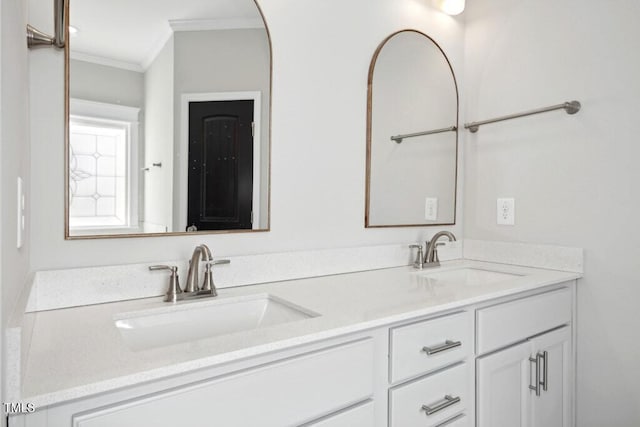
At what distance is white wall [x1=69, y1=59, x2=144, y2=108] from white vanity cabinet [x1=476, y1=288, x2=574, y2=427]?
1.33 m

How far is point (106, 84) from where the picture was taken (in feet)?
3.92

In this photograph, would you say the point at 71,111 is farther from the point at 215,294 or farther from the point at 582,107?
the point at 582,107

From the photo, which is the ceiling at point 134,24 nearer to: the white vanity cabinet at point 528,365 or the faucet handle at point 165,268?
the faucet handle at point 165,268

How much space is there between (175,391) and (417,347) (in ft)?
2.27

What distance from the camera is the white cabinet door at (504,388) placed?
1358mm

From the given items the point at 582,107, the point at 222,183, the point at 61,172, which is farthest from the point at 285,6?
the point at 582,107

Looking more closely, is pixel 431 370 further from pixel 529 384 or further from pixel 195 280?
pixel 195 280

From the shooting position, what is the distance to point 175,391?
768mm

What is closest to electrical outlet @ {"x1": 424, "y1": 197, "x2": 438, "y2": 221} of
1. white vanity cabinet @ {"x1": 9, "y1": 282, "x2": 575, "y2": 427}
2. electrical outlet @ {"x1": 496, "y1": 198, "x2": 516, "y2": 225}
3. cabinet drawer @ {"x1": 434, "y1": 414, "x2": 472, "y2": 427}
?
electrical outlet @ {"x1": 496, "y1": 198, "x2": 516, "y2": 225}

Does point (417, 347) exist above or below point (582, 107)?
below


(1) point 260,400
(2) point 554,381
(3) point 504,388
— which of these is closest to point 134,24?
(1) point 260,400

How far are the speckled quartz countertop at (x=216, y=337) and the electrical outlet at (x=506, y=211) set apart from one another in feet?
1.24

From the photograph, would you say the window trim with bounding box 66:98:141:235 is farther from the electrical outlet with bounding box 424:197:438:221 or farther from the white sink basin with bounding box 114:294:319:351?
the electrical outlet with bounding box 424:197:438:221

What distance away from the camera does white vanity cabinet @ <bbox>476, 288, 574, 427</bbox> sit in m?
1.38
